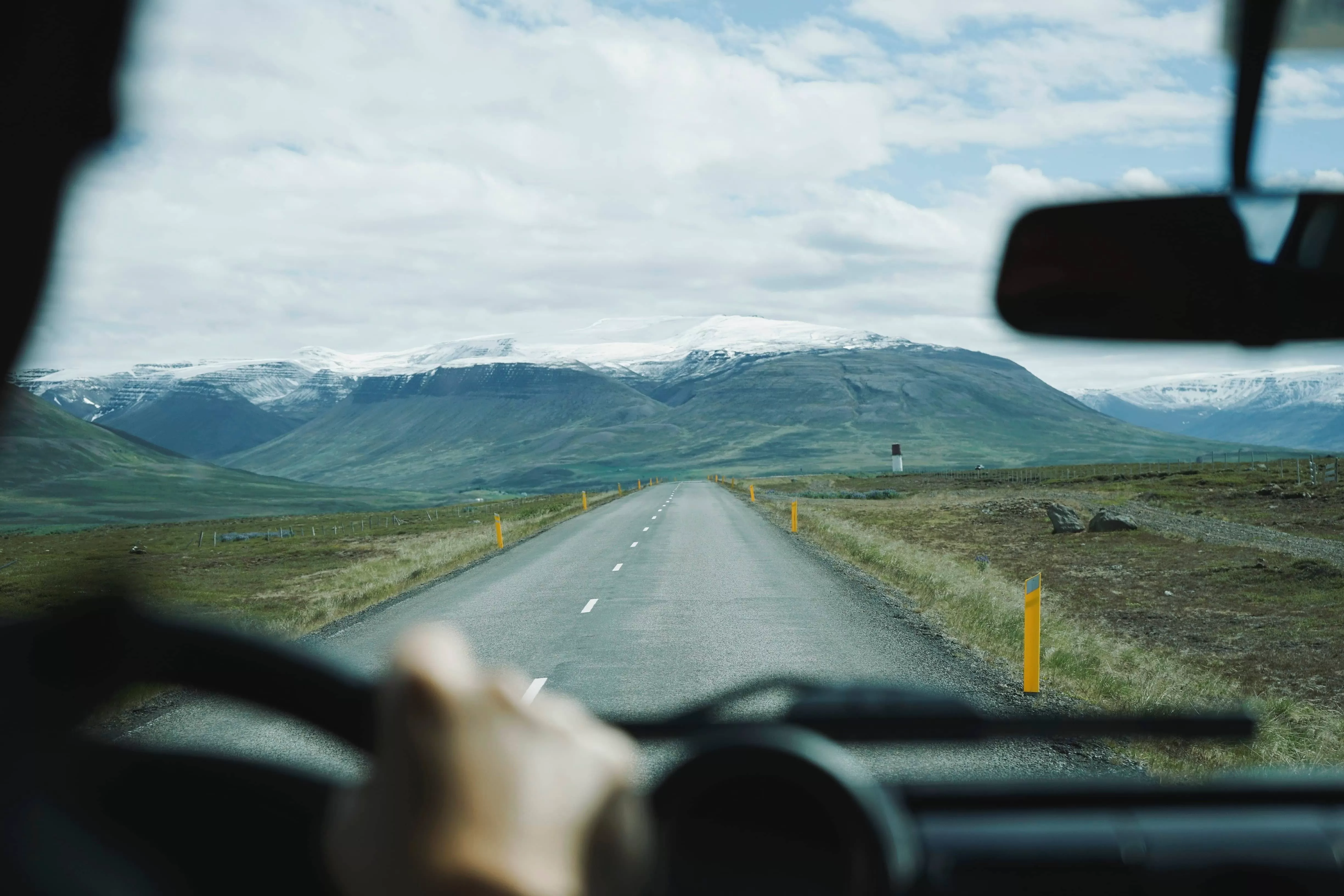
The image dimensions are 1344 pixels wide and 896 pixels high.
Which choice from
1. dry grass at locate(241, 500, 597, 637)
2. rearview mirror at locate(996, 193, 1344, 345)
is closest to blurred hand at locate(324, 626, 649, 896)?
Answer: rearview mirror at locate(996, 193, 1344, 345)

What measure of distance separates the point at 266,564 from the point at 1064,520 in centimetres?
2471

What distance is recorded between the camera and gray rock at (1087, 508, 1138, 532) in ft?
108

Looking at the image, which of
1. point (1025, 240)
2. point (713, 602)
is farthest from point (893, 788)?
point (713, 602)

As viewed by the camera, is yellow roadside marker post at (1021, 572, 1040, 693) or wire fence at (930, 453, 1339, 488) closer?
yellow roadside marker post at (1021, 572, 1040, 693)

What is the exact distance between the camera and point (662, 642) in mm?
12445

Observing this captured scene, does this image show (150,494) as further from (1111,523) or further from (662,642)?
(662,642)

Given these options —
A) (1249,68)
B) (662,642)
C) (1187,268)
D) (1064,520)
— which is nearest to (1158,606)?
(662,642)

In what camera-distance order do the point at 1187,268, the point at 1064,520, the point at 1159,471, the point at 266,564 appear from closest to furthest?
the point at 1187,268 → the point at 266,564 → the point at 1064,520 → the point at 1159,471

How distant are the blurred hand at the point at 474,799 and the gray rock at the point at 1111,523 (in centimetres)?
3426

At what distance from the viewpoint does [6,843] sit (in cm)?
118

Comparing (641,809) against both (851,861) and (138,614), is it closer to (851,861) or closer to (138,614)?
(851,861)

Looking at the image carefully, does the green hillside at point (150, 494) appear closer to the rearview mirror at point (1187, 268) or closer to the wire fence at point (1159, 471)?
the wire fence at point (1159, 471)

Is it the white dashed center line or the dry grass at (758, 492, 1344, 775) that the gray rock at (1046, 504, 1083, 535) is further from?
the white dashed center line

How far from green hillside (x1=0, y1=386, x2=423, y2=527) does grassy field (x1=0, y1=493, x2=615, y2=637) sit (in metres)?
38.4
